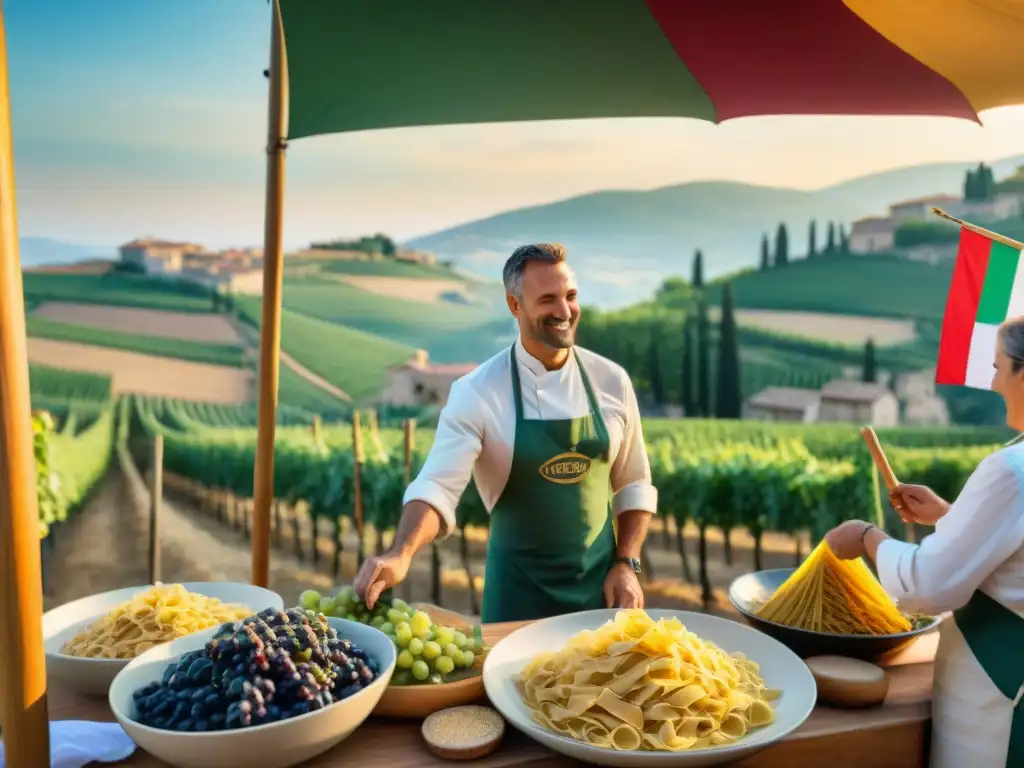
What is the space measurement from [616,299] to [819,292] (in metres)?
2.44

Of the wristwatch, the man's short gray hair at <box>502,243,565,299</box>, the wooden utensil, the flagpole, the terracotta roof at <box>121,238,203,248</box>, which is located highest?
the terracotta roof at <box>121,238,203,248</box>

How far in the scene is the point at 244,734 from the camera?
4.00 feet

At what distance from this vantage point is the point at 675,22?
105 inches

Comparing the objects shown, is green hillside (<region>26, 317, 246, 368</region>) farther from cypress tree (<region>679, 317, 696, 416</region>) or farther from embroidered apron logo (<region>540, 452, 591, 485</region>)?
embroidered apron logo (<region>540, 452, 591, 485</region>)

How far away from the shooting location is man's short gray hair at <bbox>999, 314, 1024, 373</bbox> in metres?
1.47

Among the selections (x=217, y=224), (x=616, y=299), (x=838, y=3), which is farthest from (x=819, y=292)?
(x=838, y=3)

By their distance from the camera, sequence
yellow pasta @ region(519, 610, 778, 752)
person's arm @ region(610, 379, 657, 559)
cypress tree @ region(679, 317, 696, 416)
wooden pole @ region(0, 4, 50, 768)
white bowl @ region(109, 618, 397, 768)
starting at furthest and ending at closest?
cypress tree @ region(679, 317, 696, 416) → person's arm @ region(610, 379, 657, 559) → yellow pasta @ region(519, 610, 778, 752) → white bowl @ region(109, 618, 397, 768) → wooden pole @ region(0, 4, 50, 768)

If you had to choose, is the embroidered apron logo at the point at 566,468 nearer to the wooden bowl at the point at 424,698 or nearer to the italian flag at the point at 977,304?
the wooden bowl at the point at 424,698

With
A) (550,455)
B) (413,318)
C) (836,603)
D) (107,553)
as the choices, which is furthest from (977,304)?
(107,553)

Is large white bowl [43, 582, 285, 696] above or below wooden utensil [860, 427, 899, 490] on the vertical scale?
below

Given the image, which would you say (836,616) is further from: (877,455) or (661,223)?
(661,223)

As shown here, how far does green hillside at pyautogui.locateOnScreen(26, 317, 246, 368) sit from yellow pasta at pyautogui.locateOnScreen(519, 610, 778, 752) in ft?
25.5

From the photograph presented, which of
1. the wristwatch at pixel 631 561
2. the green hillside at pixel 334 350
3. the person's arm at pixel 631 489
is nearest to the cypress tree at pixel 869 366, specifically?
the green hillside at pixel 334 350

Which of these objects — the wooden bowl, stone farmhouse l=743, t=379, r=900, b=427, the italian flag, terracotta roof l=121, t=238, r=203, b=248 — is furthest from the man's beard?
stone farmhouse l=743, t=379, r=900, b=427
